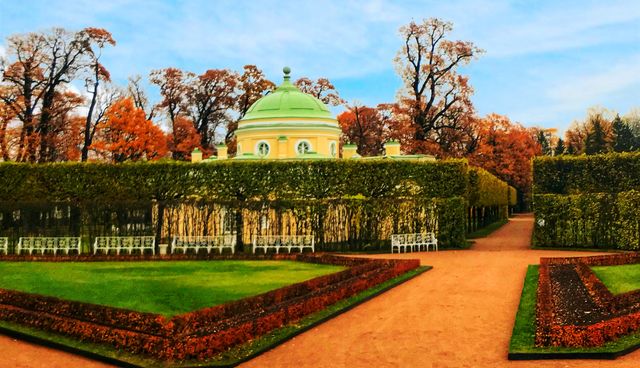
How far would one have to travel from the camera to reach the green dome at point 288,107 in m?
45.1

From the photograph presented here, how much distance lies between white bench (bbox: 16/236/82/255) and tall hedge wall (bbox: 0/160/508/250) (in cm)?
73

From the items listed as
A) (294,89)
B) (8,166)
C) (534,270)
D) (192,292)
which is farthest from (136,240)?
(294,89)

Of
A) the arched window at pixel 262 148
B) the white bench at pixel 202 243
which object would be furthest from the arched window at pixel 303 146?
the white bench at pixel 202 243

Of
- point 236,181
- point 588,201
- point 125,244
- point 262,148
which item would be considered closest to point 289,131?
point 262,148

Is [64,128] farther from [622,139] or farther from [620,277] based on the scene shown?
[622,139]

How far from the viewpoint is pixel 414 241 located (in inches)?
1131

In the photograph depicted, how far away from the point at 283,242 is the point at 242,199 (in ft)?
11.7

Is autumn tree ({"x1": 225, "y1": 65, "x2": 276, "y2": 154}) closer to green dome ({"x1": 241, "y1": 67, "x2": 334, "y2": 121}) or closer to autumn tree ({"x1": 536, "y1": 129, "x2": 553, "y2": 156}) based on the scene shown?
green dome ({"x1": 241, "y1": 67, "x2": 334, "y2": 121})

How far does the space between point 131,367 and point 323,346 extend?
3.28 meters

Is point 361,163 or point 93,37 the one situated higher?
point 93,37

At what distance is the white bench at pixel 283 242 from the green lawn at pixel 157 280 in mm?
4426

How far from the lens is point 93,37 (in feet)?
159

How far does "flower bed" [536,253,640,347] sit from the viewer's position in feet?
34.5

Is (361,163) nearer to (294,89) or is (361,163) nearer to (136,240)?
(136,240)
